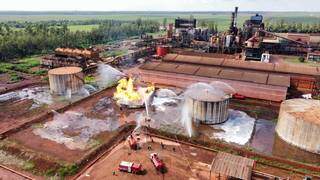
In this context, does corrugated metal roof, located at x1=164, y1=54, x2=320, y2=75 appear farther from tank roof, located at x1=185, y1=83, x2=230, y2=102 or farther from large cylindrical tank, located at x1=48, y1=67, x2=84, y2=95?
large cylindrical tank, located at x1=48, y1=67, x2=84, y2=95

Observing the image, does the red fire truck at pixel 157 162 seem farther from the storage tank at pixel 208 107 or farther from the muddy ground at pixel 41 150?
the storage tank at pixel 208 107

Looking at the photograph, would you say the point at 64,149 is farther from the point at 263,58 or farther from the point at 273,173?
the point at 263,58

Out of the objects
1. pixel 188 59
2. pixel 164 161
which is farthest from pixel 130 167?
pixel 188 59

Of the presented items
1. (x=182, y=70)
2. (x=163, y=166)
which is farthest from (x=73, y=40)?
(x=163, y=166)

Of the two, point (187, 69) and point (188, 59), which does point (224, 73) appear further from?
point (188, 59)

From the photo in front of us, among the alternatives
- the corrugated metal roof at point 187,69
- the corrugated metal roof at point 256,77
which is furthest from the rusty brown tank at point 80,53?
the corrugated metal roof at point 256,77

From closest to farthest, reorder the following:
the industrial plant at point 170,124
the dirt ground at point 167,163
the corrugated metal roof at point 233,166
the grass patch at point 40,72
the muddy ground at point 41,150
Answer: the corrugated metal roof at point 233,166 < the dirt ground at point 167,163 < the industrial plant at point 170,124 < the muddy ground at point 41,150 < the grass patch at point 40,72

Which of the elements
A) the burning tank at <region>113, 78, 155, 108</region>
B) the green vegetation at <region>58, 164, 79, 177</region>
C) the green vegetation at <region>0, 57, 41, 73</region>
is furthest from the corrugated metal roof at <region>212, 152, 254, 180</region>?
the green vegetation at <region>0, 57, 41, 73</region>
